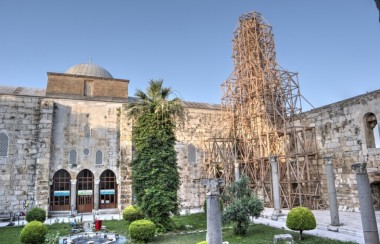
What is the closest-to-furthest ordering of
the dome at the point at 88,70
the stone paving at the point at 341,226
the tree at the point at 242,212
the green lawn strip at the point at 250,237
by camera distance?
the green lawn strip at the point at 250,237
the stone paving at the point at 341,226
the tree at the point at 242,212
the dome at the point at 88,70

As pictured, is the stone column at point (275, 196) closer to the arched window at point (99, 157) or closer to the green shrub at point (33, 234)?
the green shrub at point (33, 234)

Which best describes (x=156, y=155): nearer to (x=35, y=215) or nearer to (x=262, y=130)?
(x=35, y=215)

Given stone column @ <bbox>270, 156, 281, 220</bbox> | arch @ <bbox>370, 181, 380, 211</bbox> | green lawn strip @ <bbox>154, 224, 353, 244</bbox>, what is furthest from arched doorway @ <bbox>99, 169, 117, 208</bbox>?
arch @ <bbox>370, 181, 380, 211</bbox>

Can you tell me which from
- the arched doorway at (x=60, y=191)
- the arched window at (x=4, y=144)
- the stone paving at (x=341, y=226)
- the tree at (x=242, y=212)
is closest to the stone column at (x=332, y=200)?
the stone paving at (x=341, y=226)

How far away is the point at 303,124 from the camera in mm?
19031

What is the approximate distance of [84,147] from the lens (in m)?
21.6

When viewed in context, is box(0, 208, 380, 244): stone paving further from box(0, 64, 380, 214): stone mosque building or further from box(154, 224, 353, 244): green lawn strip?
box(0, 64, 380, 214): stone mosque building

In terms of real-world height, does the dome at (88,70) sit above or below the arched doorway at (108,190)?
above

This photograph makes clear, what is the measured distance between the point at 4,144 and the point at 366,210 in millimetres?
20463

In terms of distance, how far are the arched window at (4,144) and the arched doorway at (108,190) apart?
20.8 feet

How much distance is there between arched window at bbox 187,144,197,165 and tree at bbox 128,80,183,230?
961 cm

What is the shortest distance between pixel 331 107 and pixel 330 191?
21.8 feet

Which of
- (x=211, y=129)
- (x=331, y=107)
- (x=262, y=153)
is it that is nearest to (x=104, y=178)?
(x=211, y=129)

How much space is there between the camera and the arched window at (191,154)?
2416cm
